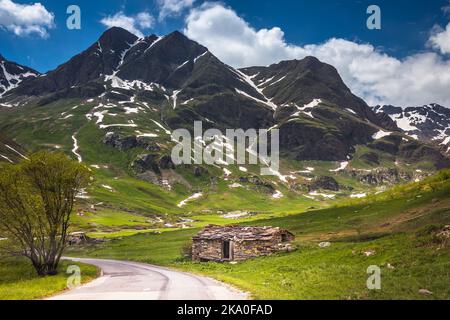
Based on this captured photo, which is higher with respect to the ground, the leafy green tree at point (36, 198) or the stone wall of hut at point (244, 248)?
the leafy green tree at point (36, 198)

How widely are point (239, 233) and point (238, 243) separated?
2822 millimetres

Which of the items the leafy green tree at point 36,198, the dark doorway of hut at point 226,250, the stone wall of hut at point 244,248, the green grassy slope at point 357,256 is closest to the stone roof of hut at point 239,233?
the stone wall of hut at point 244,248

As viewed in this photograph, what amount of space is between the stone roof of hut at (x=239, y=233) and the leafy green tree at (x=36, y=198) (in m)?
24.1

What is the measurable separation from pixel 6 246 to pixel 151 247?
41815mm

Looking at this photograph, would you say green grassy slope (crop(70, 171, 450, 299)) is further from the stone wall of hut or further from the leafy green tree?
the leafy green tree

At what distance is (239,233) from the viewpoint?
6550 centimetres

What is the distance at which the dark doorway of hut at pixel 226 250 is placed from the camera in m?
64.6

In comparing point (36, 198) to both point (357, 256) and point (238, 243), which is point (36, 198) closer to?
point (238, 243)

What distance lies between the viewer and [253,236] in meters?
63.0

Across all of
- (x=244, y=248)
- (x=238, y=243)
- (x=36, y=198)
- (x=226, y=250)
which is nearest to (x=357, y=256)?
(x=244, y=248)

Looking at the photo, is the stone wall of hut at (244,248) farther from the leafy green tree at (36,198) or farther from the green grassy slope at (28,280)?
the leafy green tree at (36,198)
